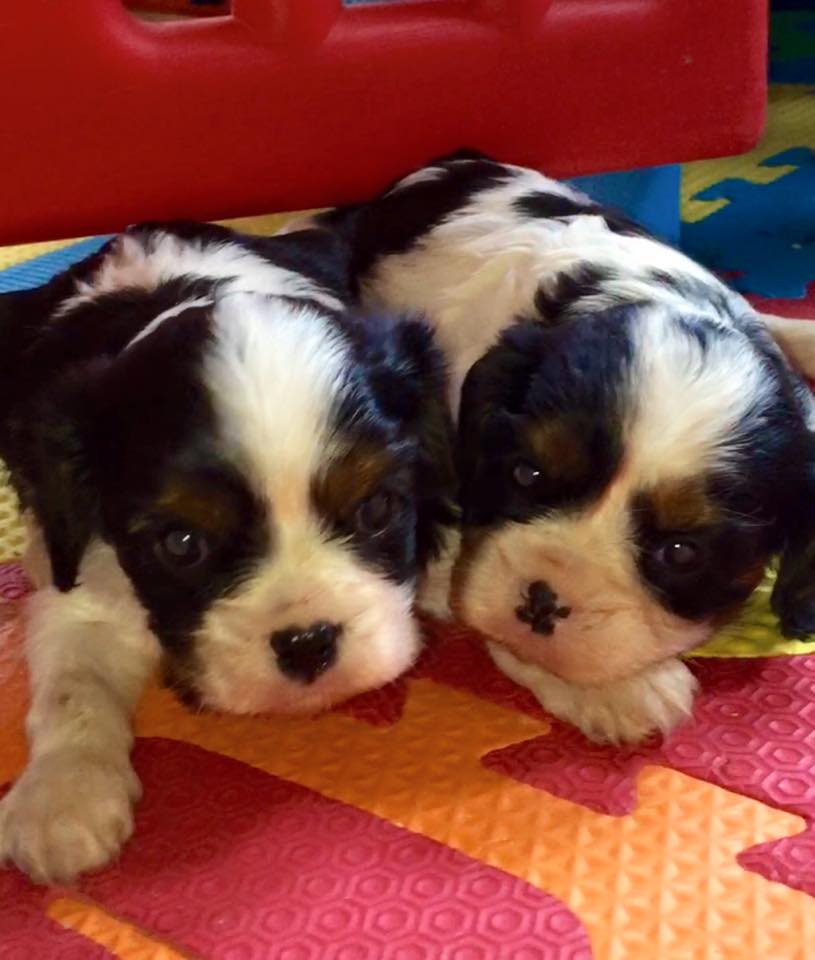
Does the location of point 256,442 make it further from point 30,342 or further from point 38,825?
point 30,342

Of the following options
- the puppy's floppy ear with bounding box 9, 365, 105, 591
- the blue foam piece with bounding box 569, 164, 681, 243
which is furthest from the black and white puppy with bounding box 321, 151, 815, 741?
the blue foam piece with bounding box 569, 164, 681, 243

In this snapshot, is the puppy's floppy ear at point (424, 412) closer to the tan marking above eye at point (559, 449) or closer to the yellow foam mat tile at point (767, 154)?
the tan marking above eye at point (559, 449)

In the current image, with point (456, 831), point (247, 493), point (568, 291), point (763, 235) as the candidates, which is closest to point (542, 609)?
point (456, 831)

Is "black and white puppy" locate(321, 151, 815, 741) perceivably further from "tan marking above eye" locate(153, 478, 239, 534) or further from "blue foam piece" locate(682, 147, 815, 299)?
"blue foam piece" locate(682, 147, 815, 299)

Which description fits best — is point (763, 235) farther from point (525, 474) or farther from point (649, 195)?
point (525, 474)

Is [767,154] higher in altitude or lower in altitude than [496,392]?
lower

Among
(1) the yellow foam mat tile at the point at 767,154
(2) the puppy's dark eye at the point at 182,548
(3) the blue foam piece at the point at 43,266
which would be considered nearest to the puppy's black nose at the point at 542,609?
(2) the puppy's dark eye at the point at 182,548
